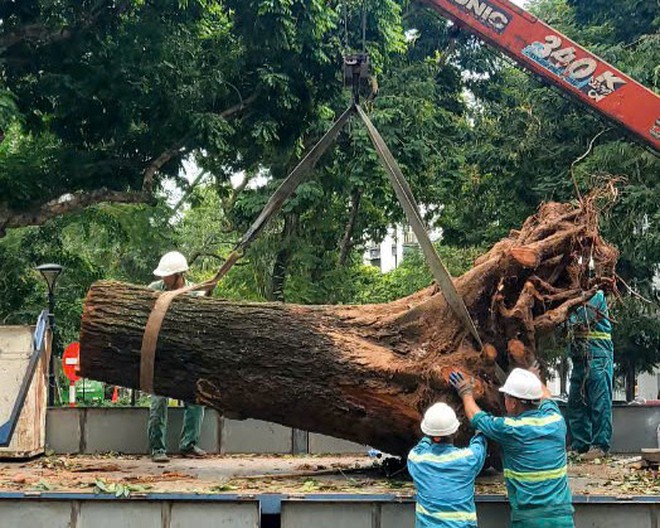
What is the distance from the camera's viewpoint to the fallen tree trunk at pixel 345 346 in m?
5.40

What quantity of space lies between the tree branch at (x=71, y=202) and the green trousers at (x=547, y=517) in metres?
8.90

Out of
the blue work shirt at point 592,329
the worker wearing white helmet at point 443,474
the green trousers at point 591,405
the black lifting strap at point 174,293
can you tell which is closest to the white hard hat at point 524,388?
the worker wearing white helmet at point 443,474

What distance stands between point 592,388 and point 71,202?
27.1 ft

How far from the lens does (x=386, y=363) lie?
5.51 meters

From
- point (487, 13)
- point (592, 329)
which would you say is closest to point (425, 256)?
point (592, 329)

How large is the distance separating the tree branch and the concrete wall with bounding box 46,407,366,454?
513 cm

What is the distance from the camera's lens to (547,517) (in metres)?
4.28

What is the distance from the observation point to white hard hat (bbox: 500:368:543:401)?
15.5 ft

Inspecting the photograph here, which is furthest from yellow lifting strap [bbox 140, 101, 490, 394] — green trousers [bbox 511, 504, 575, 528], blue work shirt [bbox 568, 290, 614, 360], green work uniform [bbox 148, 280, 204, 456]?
green work uniform [bbox 148, 280, 204, 456]

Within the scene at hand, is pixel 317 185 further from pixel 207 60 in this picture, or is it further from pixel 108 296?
pixel 108 296

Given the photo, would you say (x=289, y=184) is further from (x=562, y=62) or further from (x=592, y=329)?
(x=562, y=62)

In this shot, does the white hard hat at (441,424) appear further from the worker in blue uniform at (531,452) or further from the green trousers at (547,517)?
the green trousers at (547,517)

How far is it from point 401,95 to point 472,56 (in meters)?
4.20

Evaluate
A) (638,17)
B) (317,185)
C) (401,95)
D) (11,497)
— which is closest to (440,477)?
(11,497)
